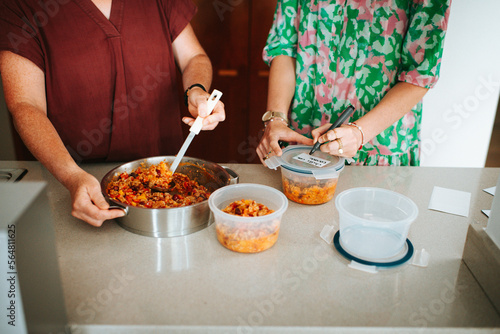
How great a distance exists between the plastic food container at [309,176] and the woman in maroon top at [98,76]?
29 cm

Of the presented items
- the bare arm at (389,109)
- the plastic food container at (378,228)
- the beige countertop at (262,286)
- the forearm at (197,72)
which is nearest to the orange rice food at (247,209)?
the beige countertop at (262,286)

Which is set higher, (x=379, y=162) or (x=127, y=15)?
(x=127, y=15)

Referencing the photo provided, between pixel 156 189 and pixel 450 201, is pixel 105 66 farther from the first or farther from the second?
pixel 450 201

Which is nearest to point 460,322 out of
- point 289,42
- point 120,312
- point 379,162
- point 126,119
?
point 120,312

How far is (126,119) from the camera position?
1662mm

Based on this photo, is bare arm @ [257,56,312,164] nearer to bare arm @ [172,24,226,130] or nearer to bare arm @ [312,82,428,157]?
bare arm @ [312,82,428,157]

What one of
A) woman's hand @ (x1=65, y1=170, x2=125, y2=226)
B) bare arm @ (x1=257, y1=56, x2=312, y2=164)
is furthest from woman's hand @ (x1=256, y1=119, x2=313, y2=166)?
woman's hand @ (x1=65, y1=170, x2=125, y2=226)

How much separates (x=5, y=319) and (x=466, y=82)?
9.95 ft

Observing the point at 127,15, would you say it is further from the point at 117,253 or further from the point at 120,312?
A: the point at 120,312

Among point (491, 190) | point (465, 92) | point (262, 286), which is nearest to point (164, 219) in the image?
point (262, 286)

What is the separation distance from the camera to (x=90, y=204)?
1039 millimetres

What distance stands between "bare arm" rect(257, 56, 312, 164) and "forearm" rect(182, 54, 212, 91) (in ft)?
0.93

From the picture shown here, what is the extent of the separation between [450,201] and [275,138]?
2.15ft

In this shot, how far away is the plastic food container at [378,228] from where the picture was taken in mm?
982
